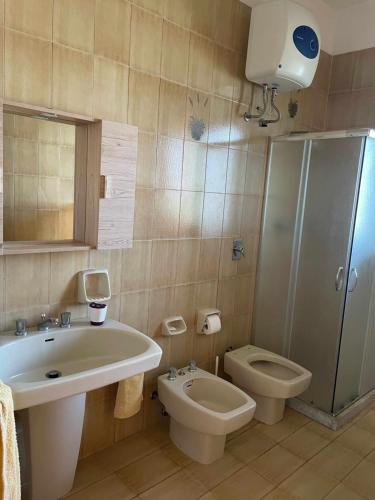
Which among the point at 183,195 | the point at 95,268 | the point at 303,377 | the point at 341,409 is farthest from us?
the point at 341,409

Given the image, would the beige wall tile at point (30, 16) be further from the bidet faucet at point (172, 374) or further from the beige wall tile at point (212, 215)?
the bidet faucet at point (172, 374)

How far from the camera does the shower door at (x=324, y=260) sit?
229 centimetres

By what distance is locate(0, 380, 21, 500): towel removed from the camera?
109 centimetres

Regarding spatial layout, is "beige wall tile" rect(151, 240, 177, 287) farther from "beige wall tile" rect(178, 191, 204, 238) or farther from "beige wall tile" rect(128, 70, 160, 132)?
"beige wall tile" rect(128, 70, 160, 132)

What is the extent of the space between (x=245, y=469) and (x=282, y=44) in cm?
222

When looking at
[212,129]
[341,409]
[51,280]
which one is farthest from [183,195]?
[341,409]

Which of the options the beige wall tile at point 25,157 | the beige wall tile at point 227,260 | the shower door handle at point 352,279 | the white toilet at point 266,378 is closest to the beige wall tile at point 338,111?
the shower door handle at point 352,279

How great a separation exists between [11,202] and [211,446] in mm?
1522

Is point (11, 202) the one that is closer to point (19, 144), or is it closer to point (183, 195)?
point (19, 144)

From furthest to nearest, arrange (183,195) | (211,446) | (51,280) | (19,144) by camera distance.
Answer: (183,195)
(211,446)
(51,280)
(19,144)

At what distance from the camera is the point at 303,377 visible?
230cm

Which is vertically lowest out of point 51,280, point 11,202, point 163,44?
point 51,280

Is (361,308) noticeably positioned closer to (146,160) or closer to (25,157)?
(146,160)

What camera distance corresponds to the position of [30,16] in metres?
1.51
